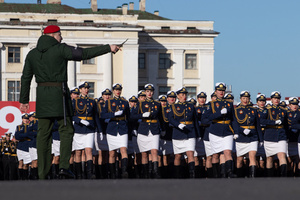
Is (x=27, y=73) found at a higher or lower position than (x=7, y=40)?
lower

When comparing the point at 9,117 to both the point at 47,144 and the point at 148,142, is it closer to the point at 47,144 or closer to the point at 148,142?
the point at 148,142

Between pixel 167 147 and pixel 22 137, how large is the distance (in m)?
5.61

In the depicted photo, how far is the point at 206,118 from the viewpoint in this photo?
18047 mm

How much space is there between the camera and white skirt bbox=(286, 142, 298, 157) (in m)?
19.2

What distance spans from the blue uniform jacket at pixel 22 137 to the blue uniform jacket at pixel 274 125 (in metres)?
7.81

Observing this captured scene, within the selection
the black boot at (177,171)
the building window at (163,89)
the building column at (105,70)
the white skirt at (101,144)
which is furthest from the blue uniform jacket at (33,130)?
the building window at (163,89)

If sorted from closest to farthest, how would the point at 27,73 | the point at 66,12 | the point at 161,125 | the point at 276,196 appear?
the point at 276,196
the point at 27,73
the point at 161,125
the point at 66,12

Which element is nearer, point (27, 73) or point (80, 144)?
point (27, 73)

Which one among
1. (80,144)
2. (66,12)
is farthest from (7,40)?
(80,144)

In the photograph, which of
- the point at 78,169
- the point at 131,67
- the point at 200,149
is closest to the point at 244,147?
the point at 200,149

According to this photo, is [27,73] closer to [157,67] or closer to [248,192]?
[248,192]

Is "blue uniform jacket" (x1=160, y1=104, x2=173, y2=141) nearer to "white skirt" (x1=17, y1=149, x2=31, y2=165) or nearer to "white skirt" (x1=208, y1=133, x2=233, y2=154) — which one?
"white skirt" (x1=208, y1=133, x2=233, y2=154)

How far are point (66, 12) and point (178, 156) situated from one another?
65816 mm

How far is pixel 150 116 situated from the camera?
18.2 meters
